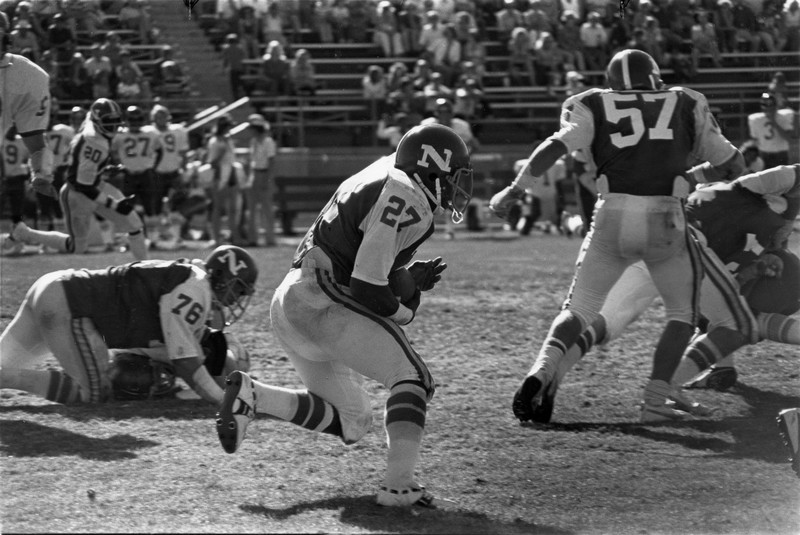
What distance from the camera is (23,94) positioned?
327 inches

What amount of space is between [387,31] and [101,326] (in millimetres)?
15177

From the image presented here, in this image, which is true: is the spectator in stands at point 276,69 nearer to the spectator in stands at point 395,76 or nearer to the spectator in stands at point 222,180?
the spectator in stands at point 395,76

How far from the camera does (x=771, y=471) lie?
16.6ft

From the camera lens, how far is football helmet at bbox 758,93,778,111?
55.6 ft

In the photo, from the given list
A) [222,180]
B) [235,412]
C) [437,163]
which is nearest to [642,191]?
[437,163]

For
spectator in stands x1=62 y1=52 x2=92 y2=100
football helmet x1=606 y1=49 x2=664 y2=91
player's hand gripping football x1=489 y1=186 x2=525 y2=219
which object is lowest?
player's hand gripping football x1=489 y1=186 x2=525 y2=219

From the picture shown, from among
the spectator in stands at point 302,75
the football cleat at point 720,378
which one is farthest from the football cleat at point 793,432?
the spectator in stands at point 302,75

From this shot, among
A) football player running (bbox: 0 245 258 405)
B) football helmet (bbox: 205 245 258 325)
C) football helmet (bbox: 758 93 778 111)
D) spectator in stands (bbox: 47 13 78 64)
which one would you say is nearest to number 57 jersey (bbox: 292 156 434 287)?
football player running (bbox: 0 245 258 405)

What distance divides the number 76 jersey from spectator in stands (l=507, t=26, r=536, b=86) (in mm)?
14919

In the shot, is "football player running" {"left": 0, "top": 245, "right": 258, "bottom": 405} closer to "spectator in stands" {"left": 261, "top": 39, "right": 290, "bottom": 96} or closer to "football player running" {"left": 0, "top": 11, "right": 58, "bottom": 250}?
"football player running" {"left": 0, "top": 11, "right": 58, "bottom": 250}

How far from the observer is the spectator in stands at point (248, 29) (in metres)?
19.1

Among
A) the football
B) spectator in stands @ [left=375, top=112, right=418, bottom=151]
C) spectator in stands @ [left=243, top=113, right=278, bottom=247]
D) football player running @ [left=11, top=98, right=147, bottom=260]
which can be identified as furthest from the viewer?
spectator in stands @ [left=375, top=112, right=418, bottom=151]

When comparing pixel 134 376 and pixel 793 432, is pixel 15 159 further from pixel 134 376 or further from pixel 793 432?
pixel 793 432

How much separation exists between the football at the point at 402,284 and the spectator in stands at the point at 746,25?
11.5 metres
